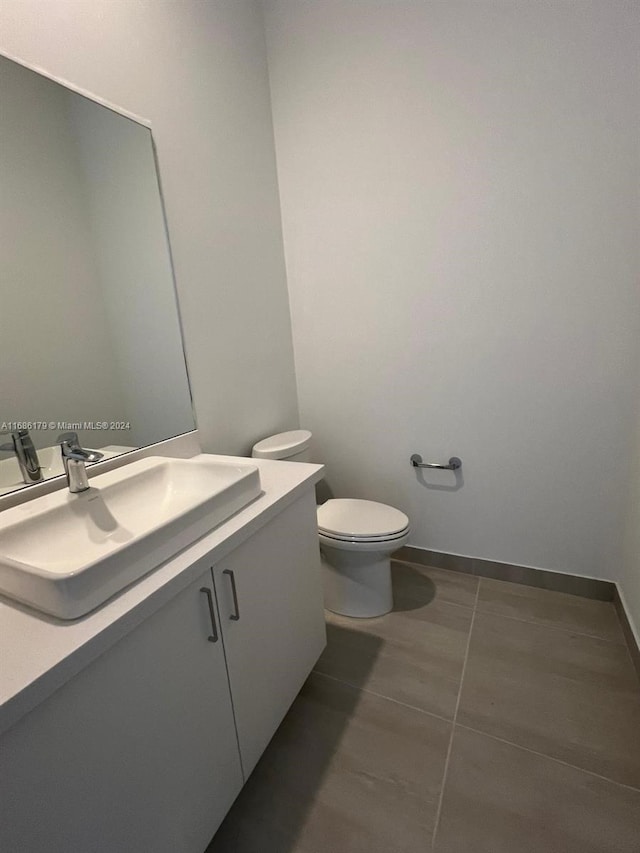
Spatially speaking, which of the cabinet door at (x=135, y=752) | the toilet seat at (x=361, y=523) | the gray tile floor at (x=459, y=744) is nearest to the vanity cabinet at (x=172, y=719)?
the cabinet door at (x=135, y=752)

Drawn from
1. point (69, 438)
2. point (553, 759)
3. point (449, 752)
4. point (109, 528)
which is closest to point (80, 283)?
point (69, 438)

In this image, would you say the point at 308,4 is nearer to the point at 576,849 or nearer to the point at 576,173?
the point at 576,173

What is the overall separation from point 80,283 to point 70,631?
0.98 meters

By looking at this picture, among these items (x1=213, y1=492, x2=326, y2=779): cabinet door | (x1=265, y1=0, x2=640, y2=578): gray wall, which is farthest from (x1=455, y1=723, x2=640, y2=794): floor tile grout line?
(x1=265, y1=0, x2=640, y2=578): gray wall

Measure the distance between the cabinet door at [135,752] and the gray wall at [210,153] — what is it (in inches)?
35.4

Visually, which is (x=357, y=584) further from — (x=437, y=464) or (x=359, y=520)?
(x=437, y=464)

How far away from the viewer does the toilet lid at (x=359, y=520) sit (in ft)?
5.32

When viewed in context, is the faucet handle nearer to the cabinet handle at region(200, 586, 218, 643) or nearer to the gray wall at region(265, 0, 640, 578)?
the cabinet handle at region(200, 586, 218, 643)

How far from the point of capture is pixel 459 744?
4.01 ft

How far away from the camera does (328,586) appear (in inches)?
71.0

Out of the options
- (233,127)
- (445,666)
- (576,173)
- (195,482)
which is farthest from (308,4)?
(445,666)

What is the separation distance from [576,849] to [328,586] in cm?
106

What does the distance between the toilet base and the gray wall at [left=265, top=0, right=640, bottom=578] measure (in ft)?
1.45

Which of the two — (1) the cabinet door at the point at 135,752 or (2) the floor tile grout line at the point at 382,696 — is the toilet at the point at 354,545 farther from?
(1) the cabinet door at the point at 135,752
